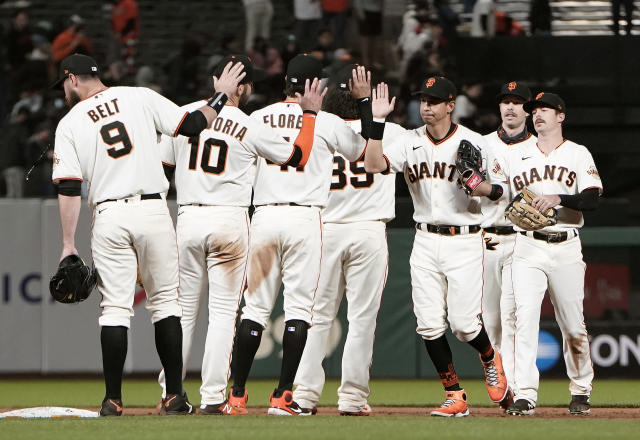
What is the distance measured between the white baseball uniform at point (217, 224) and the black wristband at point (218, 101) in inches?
12.6

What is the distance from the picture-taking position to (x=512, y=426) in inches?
264

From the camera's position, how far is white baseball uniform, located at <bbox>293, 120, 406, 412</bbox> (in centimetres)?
798

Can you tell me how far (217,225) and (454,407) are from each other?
1991mm

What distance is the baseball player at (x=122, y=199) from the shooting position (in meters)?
7.13

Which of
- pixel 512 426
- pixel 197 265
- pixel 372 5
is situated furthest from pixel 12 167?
pixel 512 426

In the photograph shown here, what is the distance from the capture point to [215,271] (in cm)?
784

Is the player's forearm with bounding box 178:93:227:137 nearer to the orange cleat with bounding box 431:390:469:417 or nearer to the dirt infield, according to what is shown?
the dirt infield

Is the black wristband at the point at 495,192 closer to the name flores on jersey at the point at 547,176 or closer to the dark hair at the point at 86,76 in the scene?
the name flores on jersey at the point at 547,176

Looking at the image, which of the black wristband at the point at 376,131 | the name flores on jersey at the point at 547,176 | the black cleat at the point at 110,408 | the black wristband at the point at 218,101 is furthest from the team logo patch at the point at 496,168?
the black cleat at the point at 110,408

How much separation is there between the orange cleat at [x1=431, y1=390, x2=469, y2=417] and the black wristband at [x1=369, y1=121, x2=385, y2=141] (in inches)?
69.9

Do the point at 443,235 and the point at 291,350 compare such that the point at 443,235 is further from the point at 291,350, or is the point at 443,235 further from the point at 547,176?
the point at 291,350

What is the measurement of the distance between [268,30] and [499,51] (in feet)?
11.6

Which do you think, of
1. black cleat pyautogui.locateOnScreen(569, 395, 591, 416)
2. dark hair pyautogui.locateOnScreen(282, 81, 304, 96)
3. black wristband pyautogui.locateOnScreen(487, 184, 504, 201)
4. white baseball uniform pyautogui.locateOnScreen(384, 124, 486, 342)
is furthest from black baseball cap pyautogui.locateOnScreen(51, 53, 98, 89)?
black cleat pyautogui.locateOnScreen(569, 395, 591, 416)

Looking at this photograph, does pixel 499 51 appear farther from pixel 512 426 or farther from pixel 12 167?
pixel 512 426
